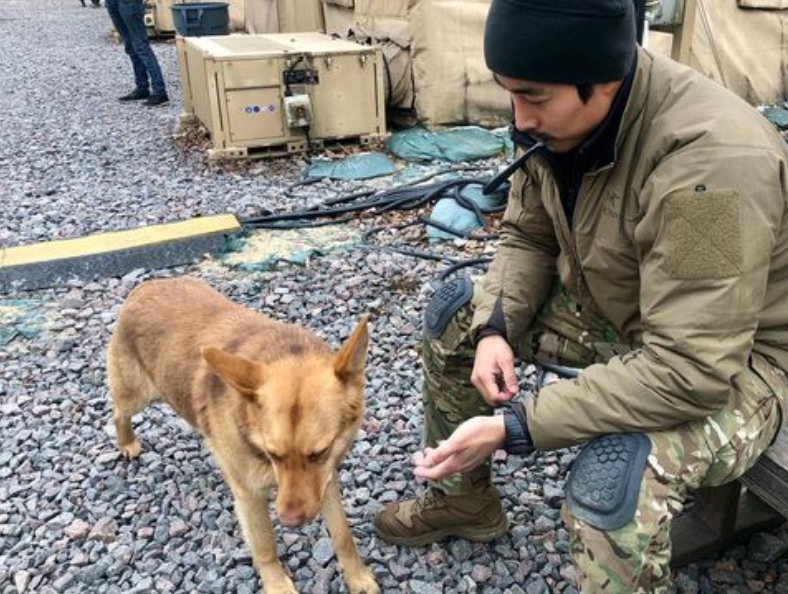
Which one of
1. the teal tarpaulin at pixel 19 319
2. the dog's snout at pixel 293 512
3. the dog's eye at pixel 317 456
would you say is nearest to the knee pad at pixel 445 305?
the dog's eye at pixel 317 456

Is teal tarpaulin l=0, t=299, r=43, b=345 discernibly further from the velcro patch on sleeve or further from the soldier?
the velcro patch on sleeve

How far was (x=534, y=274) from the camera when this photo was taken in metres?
2.65

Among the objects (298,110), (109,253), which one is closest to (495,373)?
(109,253)

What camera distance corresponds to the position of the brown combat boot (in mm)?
2859

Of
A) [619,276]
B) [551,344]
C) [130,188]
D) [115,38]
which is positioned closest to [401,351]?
[551,344]

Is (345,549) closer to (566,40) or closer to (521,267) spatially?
(521,267)

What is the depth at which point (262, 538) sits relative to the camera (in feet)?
9.02

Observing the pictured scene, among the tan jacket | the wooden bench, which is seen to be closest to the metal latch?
the wooden bench

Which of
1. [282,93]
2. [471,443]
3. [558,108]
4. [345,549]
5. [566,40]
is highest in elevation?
[566,40]

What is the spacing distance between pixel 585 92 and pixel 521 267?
80 centimetres

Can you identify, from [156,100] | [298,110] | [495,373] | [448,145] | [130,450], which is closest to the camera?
[495,373]

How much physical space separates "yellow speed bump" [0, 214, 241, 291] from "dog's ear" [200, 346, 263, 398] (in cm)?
351

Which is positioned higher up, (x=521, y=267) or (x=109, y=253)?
(x=521, y=267)

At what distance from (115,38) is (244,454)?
1934 centimetres
